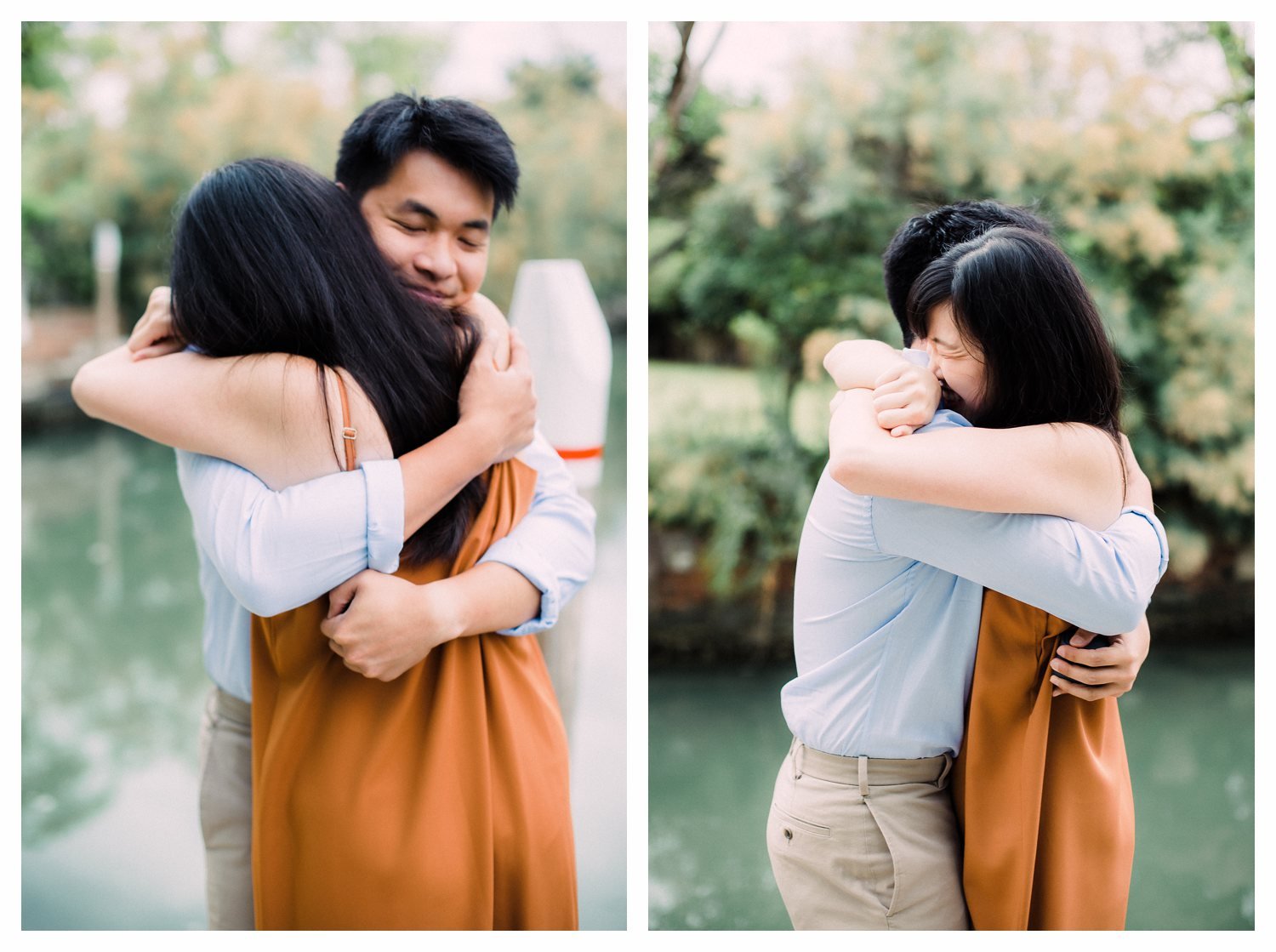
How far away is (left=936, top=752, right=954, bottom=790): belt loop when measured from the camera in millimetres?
1376

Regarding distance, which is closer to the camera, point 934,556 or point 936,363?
point 934,556

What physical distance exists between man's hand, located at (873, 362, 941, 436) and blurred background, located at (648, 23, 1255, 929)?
3181 mm

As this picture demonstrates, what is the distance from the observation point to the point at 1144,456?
201 inches

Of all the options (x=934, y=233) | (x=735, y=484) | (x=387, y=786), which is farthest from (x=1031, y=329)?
(x=735, y=484)

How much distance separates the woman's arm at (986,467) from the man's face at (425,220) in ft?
2.14

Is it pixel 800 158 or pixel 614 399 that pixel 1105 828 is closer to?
pixel 800 158

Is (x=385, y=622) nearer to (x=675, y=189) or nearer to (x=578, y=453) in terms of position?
(x=578, y=453)

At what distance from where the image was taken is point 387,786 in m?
1.37

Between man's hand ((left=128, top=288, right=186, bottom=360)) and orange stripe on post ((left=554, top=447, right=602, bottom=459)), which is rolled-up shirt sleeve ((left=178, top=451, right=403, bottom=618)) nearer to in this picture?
man's hand ((left=128, top=288, right=186, bottom=360))

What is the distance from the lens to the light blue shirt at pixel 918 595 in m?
1.20

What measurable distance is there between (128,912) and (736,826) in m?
2.08

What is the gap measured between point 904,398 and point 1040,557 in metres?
0.25

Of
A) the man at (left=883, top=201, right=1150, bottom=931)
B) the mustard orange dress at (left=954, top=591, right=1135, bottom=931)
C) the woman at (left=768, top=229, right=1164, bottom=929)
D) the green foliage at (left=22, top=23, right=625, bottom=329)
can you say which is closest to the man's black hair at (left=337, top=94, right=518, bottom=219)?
the woman at (left=768, top=229, right=1164, bottom=929)
